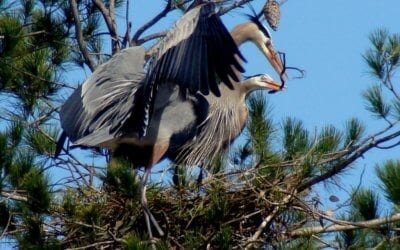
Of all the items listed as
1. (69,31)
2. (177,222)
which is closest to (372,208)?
(177,222)

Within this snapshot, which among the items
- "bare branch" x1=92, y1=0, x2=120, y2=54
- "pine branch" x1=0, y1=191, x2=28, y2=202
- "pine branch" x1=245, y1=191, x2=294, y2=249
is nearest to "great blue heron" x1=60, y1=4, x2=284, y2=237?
"bare branch" x1=92, y1=0, x2=120, y2=54

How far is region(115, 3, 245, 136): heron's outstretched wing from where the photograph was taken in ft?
17.0

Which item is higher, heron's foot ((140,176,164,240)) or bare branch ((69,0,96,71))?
bare branch ((69,0,96,71))

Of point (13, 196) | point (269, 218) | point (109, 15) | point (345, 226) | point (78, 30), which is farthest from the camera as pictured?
point (109, 15)

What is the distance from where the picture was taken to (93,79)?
6.13 m

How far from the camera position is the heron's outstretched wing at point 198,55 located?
5191 mm

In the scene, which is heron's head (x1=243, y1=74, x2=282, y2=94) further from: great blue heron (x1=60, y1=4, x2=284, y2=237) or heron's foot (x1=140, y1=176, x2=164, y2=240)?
heron's foot (x1=140, y1=176, x2=164, y2=240)

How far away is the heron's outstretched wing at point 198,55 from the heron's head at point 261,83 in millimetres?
947

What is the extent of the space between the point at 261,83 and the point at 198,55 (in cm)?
116

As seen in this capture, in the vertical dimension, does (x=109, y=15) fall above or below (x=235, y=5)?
below

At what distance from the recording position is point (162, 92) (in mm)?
6070

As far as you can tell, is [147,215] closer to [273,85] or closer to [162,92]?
[162,92]

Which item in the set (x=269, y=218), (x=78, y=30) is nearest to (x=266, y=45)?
(x=78, y=30)

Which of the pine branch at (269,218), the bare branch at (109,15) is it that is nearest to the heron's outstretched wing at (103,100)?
the bare branch at (109,15)
